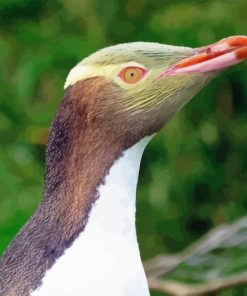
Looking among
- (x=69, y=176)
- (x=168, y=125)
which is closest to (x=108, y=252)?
(x=69, y=176)

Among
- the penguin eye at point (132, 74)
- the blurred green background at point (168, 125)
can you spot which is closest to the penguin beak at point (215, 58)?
the penguin eye at point (132, 74)

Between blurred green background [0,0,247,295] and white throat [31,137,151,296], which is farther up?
blurred green background [0,0,247,295]

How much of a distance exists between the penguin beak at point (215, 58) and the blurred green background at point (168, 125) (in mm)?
994

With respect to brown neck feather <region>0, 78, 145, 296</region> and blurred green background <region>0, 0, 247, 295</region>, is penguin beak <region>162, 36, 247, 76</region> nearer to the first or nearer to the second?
brown neck feather <region>0, 78, 145, 296</region>

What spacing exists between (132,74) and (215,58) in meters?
0.09

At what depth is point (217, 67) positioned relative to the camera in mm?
1208

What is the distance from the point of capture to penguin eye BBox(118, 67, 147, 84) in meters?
1.21

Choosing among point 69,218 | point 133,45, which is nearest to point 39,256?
point 69,218

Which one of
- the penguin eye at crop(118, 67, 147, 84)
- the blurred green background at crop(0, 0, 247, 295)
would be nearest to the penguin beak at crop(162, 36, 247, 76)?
the penguin eye at crop(118, 67, 147, 84)

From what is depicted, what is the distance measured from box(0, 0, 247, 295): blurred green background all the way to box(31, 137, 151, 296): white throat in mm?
951

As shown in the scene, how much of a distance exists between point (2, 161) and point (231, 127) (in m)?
0.58

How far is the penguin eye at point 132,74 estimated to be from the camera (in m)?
1.21

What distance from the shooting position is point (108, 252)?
1.20 m

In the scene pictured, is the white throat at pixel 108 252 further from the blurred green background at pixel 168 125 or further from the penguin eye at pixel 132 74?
the blurred green background at pixel 168 125
